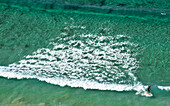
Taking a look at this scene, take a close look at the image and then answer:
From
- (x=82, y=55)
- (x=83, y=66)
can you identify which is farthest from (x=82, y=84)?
(x=82, y=55)

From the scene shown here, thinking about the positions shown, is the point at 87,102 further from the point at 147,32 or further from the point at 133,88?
the point at 147,32

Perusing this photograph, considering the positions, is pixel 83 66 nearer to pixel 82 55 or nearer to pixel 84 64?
pixel 84 64

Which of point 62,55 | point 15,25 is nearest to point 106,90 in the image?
point 62,55

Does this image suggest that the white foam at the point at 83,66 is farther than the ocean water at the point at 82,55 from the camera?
Yes

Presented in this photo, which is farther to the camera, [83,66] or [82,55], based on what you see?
[82,55]

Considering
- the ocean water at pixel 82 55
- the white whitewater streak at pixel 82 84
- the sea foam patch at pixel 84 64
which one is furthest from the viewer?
the sea foam patch at pixel 84 64

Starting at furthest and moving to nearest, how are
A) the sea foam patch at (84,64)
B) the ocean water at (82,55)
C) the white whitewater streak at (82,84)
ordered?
the sea foam patch at (84,64) → the white whitewater streak at (82,84) → the ocean water at (82,55)

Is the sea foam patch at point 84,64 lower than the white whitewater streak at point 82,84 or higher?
higher

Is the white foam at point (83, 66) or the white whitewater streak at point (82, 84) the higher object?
the white foam at point (83, 66)
